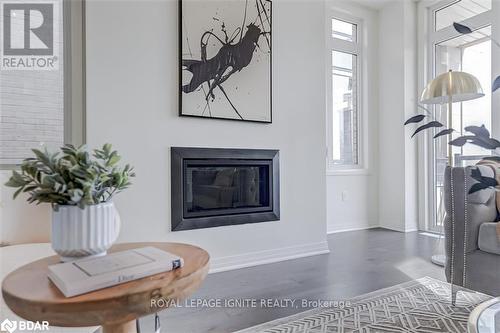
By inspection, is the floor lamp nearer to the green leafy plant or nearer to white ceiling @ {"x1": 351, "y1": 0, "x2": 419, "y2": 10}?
white ceiling @ {"x1": 351, "y1": 0, "x2": 419, "y2": 10}

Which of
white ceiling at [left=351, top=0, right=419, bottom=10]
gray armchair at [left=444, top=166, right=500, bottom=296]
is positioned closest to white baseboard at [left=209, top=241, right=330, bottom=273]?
gray armchair at [left=444, top=166, right=500, bottom=296]

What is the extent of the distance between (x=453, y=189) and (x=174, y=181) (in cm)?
187

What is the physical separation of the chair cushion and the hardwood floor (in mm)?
619

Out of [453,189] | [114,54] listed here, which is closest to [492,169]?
[453,189]

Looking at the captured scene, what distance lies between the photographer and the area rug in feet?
5.42

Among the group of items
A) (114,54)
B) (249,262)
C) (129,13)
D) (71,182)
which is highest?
(129,13)

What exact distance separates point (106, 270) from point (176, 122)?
1.83 meters

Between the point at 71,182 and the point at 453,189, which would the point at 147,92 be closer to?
the point at 71,182

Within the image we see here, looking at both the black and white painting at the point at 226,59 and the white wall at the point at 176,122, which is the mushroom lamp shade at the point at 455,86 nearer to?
the white wall at the point at 176,122

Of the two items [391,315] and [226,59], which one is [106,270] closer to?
[391,315]

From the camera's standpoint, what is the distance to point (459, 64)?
3965 millimetres

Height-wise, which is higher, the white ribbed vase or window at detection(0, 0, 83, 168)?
window at detection(0, 0, 83, 168)

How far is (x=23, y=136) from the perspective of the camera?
6.94ft

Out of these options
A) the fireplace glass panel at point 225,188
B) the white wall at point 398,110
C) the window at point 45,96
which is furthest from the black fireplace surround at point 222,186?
the white wall at point 398,110
